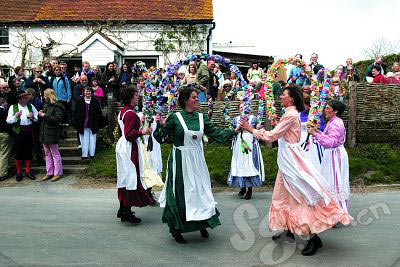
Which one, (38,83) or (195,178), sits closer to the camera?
(195,178)

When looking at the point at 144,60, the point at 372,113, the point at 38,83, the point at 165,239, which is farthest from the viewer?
the point at 144,60

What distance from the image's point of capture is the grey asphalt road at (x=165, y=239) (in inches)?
200

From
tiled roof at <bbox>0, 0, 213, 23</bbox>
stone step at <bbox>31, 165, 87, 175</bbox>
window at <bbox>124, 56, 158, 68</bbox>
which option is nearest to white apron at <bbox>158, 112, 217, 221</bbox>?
stone step at <bbox>31, 165, 87, 175</bbox>

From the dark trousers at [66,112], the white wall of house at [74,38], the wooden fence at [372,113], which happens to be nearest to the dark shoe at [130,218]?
the wooden fence at [372,113]

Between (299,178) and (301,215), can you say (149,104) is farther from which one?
(301,215)

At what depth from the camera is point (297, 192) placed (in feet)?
17.7

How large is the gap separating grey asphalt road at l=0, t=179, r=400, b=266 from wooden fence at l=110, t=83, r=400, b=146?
382cm

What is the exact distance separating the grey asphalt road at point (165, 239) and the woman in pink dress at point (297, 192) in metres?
0.35

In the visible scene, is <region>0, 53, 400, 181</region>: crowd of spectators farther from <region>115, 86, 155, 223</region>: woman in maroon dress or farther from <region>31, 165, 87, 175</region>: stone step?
<region>115, 86, 155, 223</region>: woman in maroon dress

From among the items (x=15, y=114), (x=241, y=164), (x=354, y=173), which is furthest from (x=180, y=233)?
(x=15, y=114)

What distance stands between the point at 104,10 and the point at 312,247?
17.5 meters

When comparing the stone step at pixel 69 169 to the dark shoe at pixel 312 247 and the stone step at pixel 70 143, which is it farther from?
the dark shoe at pixel 312 247

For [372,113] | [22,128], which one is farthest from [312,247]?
[22,128]

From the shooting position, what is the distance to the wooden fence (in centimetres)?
1166
